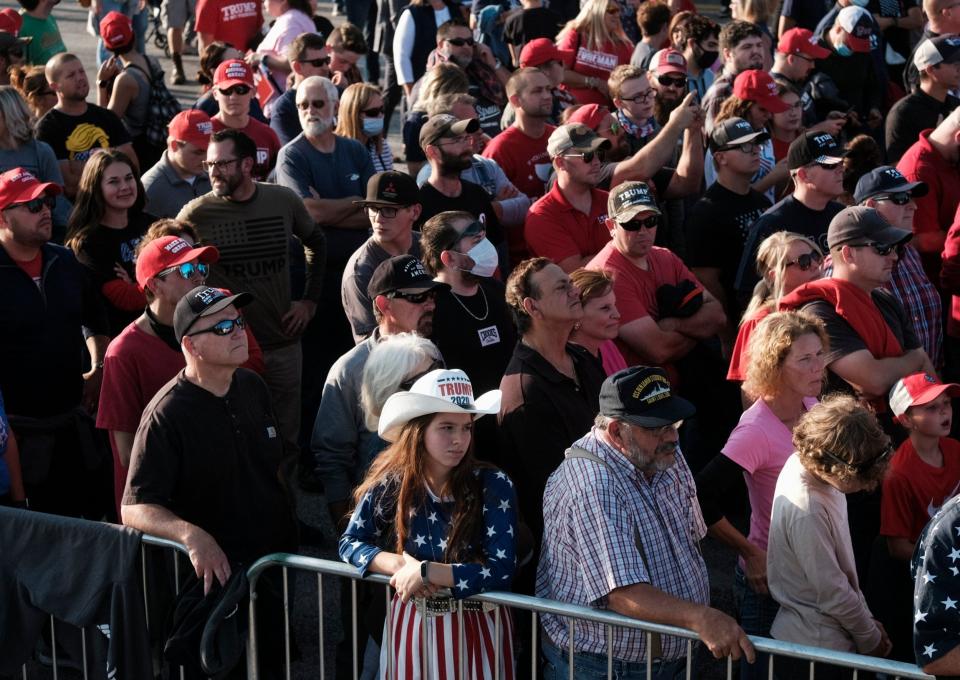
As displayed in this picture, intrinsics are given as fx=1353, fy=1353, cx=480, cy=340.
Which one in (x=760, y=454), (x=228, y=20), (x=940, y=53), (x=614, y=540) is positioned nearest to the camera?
(x=614, y=540)

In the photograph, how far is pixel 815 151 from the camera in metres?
7.19

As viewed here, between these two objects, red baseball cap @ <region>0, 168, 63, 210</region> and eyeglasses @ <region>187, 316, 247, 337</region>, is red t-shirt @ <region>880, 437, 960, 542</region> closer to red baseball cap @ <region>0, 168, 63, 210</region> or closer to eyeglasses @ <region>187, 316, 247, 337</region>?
eyeglasses @ <region>187, 316, 247, 337</region>

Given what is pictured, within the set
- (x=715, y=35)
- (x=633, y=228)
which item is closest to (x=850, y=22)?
(x=715, y=35)

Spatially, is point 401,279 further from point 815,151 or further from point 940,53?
point 940,53

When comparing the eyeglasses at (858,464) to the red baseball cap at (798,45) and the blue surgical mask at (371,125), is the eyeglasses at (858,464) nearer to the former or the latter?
the blue surgical mask at (371,125)

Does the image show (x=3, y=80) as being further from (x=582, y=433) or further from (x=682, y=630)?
(x=682, y=630)

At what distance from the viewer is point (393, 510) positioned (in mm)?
4613

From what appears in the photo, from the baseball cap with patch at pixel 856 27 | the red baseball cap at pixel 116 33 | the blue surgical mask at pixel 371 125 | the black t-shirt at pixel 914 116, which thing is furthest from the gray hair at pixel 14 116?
the baseball cap with patch at pixel 856 27

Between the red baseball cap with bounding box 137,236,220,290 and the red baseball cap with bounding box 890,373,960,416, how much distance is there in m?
2.96

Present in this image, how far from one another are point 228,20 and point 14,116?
4660 mm

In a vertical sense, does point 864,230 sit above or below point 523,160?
above

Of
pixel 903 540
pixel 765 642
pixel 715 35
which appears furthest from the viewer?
pixel 715 35

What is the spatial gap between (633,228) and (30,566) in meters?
3.16

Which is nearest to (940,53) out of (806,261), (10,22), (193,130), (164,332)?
(806,261)
